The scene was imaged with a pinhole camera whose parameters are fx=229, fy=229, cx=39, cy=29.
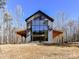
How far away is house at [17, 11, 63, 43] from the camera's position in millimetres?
28312

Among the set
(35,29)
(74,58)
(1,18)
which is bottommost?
(74,58)

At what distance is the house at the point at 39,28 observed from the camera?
28312 millimetres

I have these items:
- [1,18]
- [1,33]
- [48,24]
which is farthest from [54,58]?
[1,33]

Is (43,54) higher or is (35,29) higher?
(35,29)

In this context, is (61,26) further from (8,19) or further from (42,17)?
(42,17)

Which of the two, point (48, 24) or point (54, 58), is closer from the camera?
point (54, 58)

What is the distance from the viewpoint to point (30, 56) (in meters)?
13.3

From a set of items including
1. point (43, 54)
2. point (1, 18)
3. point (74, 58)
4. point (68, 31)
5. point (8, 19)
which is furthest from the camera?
point (68, 31)

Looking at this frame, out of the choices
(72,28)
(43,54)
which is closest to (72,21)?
(72,28)

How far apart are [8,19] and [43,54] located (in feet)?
135

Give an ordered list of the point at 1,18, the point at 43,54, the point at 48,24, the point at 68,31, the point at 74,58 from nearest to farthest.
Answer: the point at 74,58, the point at 43,54, the point at 48,24, the point at 1,18, the point at 68,31

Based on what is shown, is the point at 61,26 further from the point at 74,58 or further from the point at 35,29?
the point at 74,58

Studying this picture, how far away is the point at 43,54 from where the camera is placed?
13.8 metres

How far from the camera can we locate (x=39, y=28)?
92.8 ft
